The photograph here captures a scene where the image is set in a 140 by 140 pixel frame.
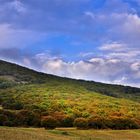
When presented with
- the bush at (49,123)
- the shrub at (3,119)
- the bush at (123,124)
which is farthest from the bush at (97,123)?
the shrub at (3,119)

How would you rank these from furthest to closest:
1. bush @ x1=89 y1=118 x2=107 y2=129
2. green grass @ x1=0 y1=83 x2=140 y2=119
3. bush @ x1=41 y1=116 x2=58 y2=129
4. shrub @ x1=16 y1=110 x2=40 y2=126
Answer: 1. green grass @ x1=0 y1=83 x2=140 y2=119
2. bush @ x1=89 y1=118 x2=107 y2=129
3. shrub @ x1=16 y1=110 x2=40 y2=126
4. bush @ x1=41 y1=116 x2=58 y2=129

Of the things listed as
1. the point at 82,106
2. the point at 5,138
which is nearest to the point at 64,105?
the point at 82,106

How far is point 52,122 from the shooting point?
319ft

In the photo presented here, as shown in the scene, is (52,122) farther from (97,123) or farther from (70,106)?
(70,106)

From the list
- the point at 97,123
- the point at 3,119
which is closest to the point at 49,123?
the point at 3,119

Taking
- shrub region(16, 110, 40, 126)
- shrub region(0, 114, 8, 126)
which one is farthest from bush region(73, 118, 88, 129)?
shrub region(0, 114, 8, 126)

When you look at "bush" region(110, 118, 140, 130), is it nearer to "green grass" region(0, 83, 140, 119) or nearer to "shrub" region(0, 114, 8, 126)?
"green grass" region(0, 83, 140, 119)

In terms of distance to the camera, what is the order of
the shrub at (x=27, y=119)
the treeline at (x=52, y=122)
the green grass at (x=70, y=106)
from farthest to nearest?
1. the green grass at (x=70, y=106)
2. the shrub at (x=27, y=119)
3. the treeline at (x=52, y=122)

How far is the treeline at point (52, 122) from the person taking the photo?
92375 millimetres

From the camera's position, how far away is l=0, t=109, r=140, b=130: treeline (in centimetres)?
9238

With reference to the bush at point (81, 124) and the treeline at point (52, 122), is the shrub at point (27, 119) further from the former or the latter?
the bush at point (81, 124)

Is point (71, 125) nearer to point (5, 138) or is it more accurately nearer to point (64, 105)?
point (64, 105)

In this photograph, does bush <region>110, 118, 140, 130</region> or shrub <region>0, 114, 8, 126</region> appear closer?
shrub <region>0, 114, 8, 126</region>

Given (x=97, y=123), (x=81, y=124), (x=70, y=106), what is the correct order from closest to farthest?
(x=81, y=124) < (x=97, y=123) < (x=70, y=106)
